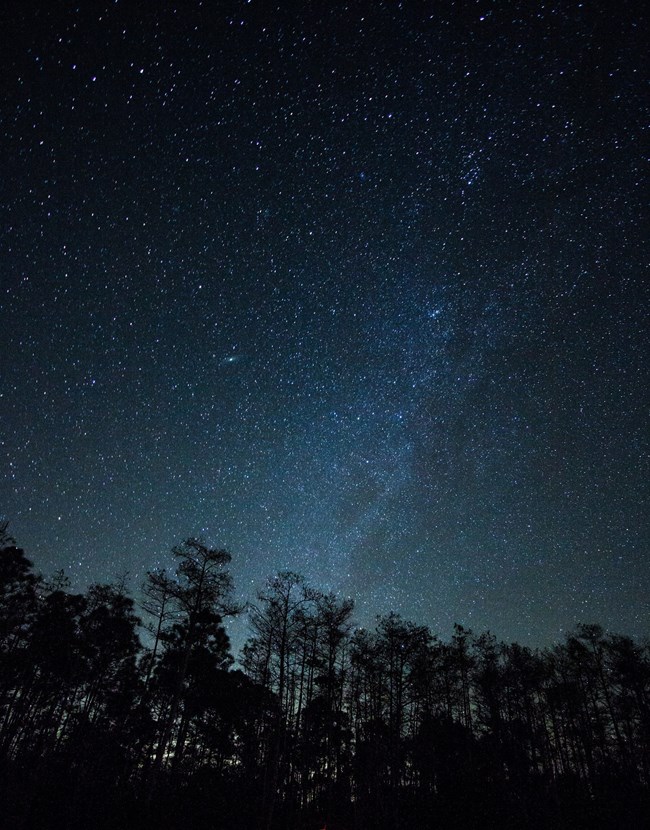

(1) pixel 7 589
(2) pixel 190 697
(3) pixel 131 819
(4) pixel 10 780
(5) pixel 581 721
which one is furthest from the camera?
(5) pixel 581 721

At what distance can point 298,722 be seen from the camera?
26641 mm

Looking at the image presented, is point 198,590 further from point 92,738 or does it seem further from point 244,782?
point 244,782

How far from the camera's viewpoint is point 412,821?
18.3 m

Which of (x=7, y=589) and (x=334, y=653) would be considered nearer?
(x=7, y=589)

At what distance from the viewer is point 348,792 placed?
24438 mm

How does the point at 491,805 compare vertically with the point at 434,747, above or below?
below

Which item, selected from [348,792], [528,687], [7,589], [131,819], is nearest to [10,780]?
[131,819]

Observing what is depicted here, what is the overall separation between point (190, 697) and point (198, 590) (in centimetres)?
1100

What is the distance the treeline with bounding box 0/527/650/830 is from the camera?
61.6 feet

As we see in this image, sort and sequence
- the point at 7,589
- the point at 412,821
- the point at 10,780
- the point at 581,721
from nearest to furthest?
1. the point at 10,780
2. the point at 412,821
3. the point at 7,589
4. the point at 581,721

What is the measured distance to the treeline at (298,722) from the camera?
61.6ft

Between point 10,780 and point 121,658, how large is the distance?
828 inches

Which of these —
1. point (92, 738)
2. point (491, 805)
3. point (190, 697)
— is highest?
point (190, 697)

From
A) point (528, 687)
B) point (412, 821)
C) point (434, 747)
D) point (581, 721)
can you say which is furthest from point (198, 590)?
point (581, 721)
